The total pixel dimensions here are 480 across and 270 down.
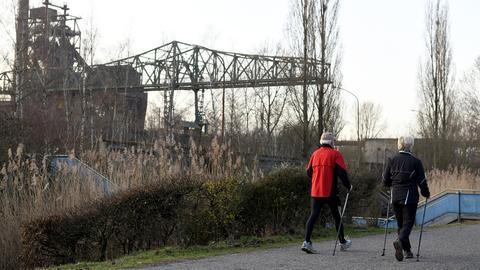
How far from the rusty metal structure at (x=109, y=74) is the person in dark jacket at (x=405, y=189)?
667 inches

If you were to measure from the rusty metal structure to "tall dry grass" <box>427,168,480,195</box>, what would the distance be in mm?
6230

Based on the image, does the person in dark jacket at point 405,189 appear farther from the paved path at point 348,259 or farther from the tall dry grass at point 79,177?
the tall dry grass at point 79,177

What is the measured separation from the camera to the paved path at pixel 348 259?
8.91m

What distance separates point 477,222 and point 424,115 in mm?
22900

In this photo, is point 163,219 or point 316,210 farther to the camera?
point 163,219

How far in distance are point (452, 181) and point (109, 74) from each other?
96.2 ft

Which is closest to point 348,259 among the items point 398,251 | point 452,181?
point 398,251

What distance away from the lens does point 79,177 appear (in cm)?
1245

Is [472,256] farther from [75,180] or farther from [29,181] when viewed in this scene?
[29,181]

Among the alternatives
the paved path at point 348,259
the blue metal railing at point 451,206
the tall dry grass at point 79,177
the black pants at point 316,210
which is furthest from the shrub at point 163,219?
the blue metal railing at point 451,206

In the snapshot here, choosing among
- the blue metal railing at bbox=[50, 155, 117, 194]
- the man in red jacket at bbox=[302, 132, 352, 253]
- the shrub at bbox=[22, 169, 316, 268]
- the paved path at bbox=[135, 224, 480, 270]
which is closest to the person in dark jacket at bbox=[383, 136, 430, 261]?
the paved path at bbox=[135, 224, 480, 270]

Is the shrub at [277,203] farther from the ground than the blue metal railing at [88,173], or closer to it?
closer to it

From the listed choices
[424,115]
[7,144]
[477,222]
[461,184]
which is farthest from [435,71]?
[7,144]

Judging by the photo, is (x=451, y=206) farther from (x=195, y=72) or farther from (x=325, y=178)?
(x=195, y=72)
